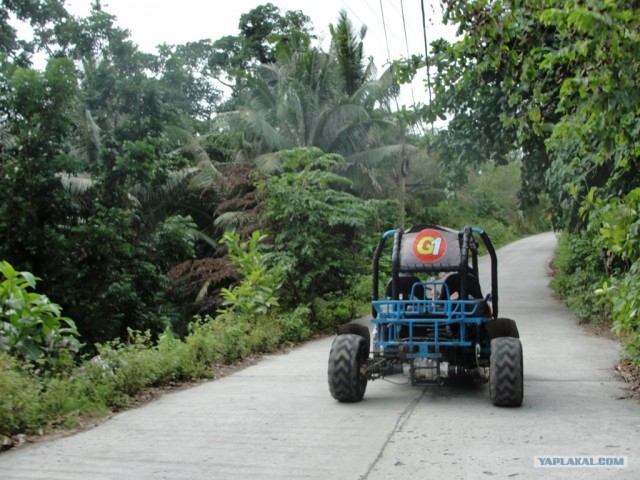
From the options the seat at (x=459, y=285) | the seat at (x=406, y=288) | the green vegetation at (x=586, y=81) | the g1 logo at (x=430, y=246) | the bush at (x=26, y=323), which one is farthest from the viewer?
the seat at (x=406, y=288)

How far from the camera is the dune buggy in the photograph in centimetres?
824

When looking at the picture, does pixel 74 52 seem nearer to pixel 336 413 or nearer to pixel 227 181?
pixel 227 181

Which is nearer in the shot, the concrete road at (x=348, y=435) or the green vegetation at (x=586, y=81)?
the concrete road at (x=348, y=435)

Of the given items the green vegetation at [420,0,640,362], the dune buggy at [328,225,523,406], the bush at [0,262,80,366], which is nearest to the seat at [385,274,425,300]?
the dune buggy at [328,225,523,406]

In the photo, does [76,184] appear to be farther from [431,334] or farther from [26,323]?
[431,334]

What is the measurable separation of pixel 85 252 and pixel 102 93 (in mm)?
11255

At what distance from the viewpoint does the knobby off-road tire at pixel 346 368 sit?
27.6ft

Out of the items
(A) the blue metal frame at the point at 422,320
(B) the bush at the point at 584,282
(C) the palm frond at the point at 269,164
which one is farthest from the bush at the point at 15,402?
(C) the palm frond at the point at 269,164

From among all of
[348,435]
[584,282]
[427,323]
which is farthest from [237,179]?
[348,435]

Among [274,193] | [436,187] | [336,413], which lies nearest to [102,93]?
[274,193]

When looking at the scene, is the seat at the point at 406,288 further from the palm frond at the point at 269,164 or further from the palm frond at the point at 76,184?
the palm frond at the point at 269,164

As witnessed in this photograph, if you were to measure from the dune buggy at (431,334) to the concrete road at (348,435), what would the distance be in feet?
1.02

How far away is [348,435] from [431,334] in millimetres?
2268

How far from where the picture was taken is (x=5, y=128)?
62.8 feet
